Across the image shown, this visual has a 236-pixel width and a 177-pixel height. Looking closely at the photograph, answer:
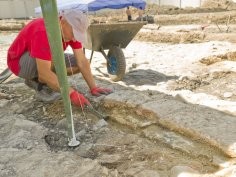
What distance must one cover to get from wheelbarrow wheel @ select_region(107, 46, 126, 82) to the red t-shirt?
1.44 meters

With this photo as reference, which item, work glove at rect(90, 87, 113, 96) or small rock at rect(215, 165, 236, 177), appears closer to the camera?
small rock at rect(215, 165, 236, 177)

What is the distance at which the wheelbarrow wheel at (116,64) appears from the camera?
5.40m

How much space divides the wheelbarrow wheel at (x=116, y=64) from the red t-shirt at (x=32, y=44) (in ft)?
4.72

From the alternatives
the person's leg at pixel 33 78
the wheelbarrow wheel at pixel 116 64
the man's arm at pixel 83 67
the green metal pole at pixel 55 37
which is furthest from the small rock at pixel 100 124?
the wheelbarrow wheel at pixel 116 64

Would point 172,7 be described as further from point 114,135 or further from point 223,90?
point 114,135

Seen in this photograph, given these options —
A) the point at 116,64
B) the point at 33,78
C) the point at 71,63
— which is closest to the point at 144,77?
the point at 116,64

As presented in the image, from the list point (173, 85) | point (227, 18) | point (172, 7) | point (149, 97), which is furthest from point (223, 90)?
point (172, 7)

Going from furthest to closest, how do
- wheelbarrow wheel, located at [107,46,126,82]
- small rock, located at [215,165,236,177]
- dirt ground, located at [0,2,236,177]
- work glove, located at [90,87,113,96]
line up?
wheelbarrow wheel, located at [107,46,126,82], work glove, located at [90,87,113,96], dirt ground, located at [0,2,236,177], small rock, located at [215,165,236,177]

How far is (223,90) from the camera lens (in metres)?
4.34

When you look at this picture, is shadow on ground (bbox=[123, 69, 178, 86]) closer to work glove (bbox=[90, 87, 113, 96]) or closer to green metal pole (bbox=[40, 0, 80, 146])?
work glove (bbox=[90, 87, 113, 96])

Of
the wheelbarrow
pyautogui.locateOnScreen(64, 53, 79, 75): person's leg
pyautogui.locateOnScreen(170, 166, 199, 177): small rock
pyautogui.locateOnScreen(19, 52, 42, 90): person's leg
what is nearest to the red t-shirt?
pyautogui.locateOnScreen(19, 52, 42, 90): person's leg

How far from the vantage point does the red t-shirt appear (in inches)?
138

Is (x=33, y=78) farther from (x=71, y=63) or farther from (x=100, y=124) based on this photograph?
(x=100, y=124)

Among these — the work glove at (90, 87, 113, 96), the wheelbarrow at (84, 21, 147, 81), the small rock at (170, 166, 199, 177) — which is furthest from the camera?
the wheelbarrow at (84, 21, 147, 81)
